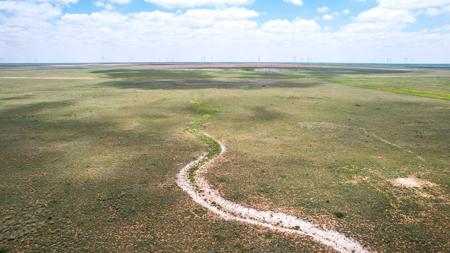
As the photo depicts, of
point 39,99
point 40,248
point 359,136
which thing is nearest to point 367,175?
point 359,136

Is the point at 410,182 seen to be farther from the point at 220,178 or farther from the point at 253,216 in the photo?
the point at 220,178

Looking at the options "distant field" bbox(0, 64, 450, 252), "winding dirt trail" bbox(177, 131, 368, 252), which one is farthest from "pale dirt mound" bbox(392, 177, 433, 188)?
"winding dirt trail" bbox(177, 131, 368, 252)

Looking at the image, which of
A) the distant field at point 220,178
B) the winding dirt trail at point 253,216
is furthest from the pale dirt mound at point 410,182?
the winding dirt trail at point 253,216

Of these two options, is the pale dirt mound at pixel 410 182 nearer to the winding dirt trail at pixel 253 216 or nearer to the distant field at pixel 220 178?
the distant field at pixel 220 178

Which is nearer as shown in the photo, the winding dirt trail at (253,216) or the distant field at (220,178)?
the winding dirt trail at (253,216)

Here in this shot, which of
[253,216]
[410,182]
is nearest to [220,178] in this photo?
[253,216]

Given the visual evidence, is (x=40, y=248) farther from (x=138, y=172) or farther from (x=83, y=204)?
(x=138, y=172)
